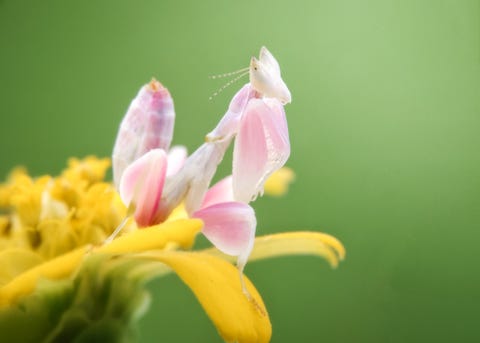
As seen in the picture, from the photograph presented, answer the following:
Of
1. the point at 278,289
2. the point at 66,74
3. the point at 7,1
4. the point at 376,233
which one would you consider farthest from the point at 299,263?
the point at 7,1

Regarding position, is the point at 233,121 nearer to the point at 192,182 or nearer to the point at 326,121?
the point at 192,182

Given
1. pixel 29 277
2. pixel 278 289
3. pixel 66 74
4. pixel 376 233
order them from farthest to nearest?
pixel 66 74 < pixel 278 289 < pixel 376 233 < pixel 29 277

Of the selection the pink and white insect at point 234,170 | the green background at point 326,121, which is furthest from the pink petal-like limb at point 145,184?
the green background at point 326,121

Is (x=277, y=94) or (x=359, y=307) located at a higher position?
(x=277, y=94)

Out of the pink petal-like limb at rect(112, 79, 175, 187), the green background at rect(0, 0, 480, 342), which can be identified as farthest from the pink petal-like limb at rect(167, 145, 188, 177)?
the green background at rect(0, 0, 480, 342)

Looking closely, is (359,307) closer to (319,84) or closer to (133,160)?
(319,84)
